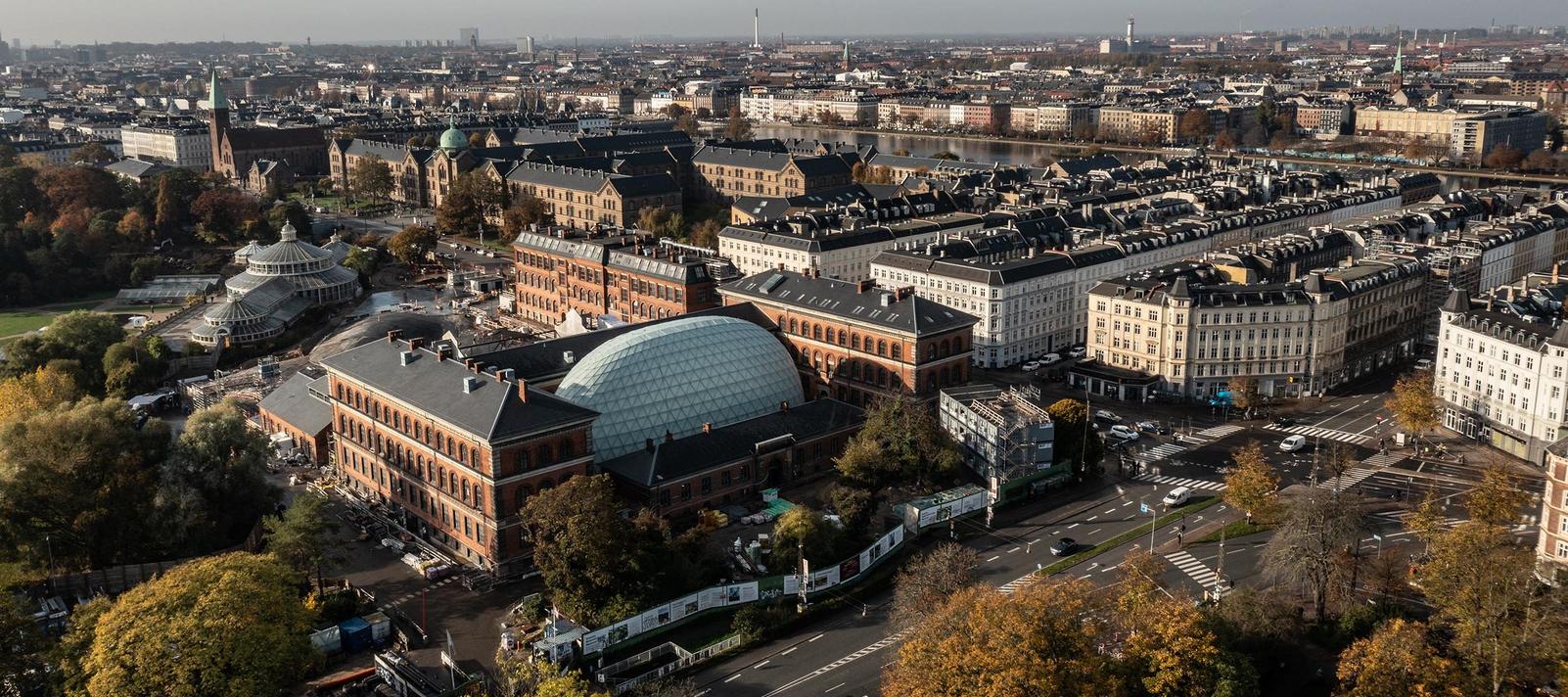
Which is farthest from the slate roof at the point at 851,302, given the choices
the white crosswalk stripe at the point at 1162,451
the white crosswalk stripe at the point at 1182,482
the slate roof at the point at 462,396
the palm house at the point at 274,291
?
the palm house at the point at 274,291

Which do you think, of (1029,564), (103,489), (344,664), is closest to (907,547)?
(1029,564)

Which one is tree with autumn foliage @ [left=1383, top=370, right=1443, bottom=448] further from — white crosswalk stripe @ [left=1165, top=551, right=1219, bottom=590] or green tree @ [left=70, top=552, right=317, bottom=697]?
green tree @ [left=70, top=552, right=317, bottom=697]

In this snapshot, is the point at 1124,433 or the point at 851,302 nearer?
the point at 1124,433

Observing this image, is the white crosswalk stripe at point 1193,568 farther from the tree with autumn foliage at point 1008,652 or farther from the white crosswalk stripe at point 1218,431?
the white crosswalk stripe at point 1218,431

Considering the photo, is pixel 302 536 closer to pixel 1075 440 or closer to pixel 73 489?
pixel 73 489

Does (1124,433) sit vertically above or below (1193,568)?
above

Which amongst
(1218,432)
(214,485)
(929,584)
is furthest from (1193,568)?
(214,485)

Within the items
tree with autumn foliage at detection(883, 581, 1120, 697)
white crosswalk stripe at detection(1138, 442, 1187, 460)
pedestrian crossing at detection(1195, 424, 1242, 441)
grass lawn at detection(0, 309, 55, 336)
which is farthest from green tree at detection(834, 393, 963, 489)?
grass lawn at detection(0, 309, 55, 336)
